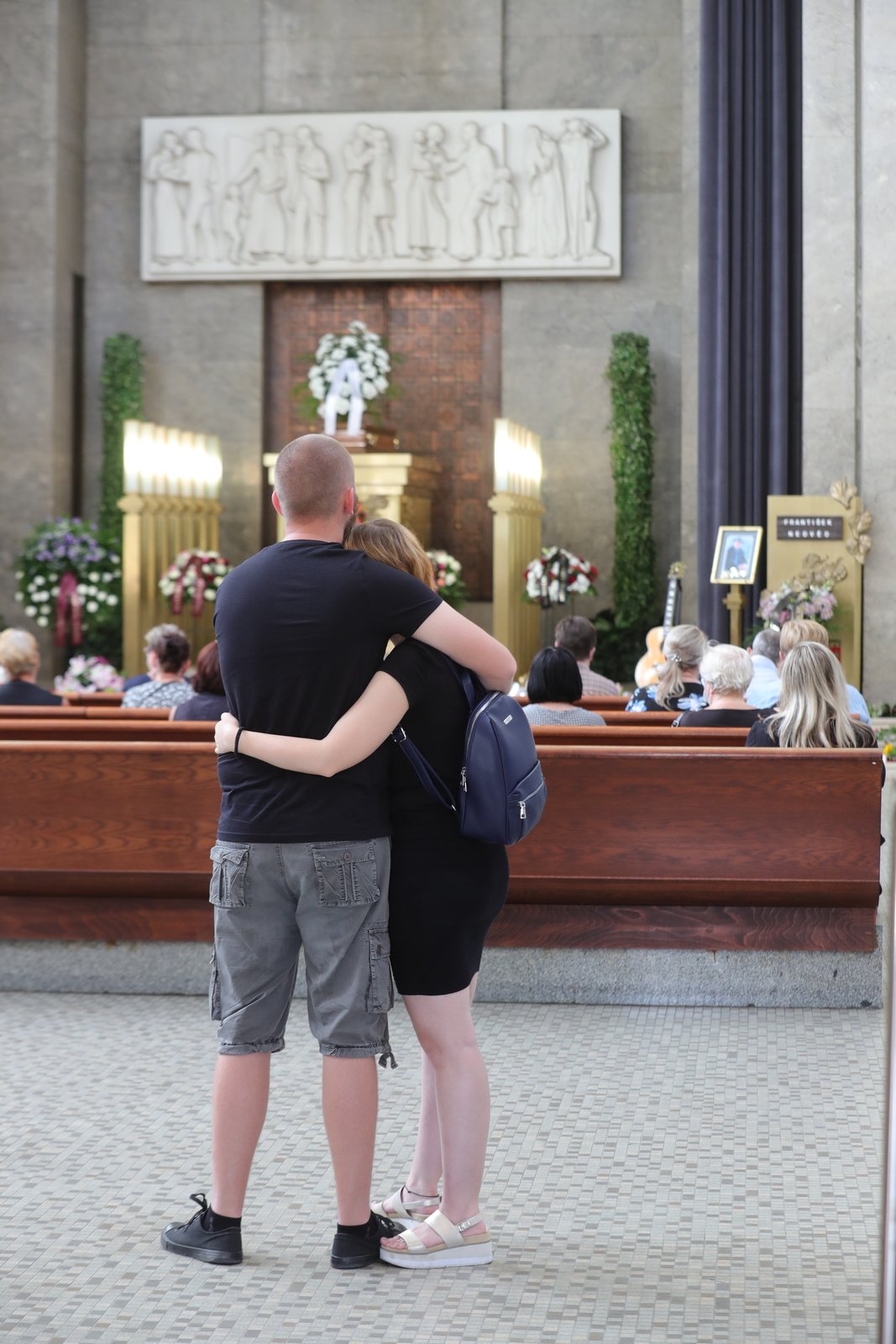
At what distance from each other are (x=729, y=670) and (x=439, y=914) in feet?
10.1

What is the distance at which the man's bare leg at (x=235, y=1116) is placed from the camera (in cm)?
285

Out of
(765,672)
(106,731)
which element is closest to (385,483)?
(765,672)

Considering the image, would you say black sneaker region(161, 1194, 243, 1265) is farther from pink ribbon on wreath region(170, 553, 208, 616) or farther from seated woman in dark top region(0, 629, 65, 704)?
pink ribbon on wreath region(170, 553, 208, 616)

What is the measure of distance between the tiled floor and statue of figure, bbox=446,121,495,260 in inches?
496

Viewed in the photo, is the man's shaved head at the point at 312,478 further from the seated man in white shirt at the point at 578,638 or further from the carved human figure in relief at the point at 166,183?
the carved human figure in relief at the point at 166,183

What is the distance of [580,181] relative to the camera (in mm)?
15922

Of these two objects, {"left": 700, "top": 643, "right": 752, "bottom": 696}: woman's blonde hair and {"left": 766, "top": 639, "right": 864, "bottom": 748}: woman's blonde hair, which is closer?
{"left": 766, "top": 639, "right": 864, "bottom": 748}: woman's blonde hair

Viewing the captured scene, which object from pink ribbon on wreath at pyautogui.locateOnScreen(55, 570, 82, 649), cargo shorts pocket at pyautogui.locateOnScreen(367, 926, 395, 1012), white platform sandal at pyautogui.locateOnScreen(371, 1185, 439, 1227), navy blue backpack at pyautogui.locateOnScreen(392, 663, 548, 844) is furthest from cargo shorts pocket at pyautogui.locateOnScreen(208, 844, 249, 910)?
pink ribbon on wreath at pyautogui.locateOnScreen(55, 570, 82, 649)

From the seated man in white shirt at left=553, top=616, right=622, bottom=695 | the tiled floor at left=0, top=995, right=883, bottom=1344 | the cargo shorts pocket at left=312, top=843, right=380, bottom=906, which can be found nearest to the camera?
the tiled floor at left=0, top=995, right=883, bottom=1344

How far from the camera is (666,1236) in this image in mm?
3002

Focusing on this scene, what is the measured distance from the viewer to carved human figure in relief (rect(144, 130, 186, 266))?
53.6ft

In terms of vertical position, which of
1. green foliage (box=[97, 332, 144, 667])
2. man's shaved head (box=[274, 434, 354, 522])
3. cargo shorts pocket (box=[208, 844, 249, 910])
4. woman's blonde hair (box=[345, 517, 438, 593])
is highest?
green foliage (box=[97, 332, 144, 667])

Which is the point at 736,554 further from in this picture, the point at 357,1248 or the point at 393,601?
the point at 357,1248

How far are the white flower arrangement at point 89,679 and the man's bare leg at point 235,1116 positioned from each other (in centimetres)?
926
